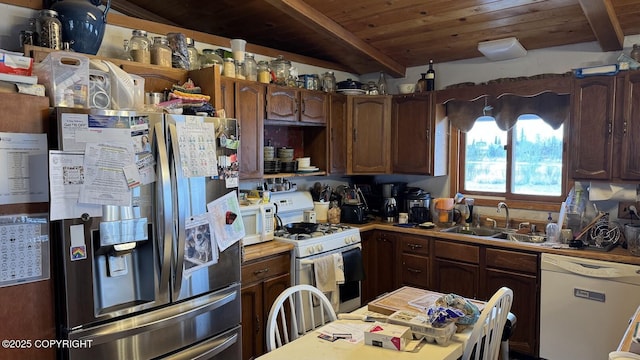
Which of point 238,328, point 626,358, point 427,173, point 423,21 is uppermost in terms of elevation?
point 423,21

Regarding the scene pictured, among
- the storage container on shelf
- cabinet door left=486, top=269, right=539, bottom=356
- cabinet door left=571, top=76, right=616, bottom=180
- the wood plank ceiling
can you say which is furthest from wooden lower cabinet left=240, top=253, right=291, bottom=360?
cabinet door left=571, top=76, right=616, bottom=180

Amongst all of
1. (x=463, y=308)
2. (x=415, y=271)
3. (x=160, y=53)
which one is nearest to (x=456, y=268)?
(x=415, y=271)

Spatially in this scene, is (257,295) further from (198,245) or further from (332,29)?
(332,29)

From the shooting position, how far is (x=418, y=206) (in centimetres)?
411

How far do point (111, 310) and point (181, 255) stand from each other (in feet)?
1.26

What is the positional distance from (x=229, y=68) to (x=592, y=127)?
8.66 ft

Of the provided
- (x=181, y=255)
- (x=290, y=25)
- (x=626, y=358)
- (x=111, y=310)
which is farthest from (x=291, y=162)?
(x=626, y=358)

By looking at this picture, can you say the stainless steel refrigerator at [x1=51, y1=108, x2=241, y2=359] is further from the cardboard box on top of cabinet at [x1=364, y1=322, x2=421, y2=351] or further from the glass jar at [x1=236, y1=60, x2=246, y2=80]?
the cardboard box on top of cabinet at [x1=364, y1=322, x2=421, y2=351]

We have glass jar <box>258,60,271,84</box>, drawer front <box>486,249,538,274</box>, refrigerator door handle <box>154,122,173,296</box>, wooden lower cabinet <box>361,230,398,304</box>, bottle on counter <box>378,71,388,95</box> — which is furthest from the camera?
bottle on counter <box>378,71,388,95</box>

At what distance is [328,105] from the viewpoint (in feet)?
13.0

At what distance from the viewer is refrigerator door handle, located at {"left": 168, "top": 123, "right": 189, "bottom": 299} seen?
2.12 meters

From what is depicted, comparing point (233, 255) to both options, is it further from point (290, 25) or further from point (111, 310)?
point (290, 25)

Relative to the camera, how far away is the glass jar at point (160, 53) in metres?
2.63

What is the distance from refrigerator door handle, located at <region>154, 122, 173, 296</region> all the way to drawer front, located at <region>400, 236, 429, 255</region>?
2.27m
